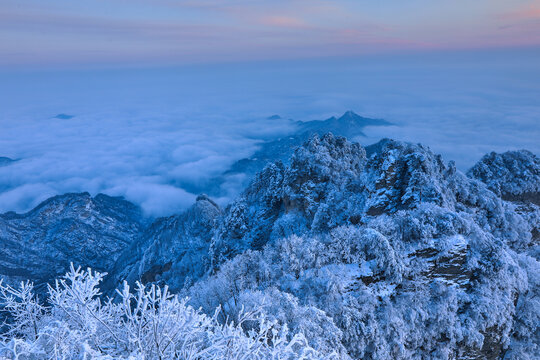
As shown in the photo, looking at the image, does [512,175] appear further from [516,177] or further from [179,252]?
[179,252]

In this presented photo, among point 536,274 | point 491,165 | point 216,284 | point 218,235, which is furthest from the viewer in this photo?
point 218,235

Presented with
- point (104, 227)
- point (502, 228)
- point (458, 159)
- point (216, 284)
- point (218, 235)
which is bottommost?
point (104, 227)

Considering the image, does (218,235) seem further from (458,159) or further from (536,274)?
(458,159)

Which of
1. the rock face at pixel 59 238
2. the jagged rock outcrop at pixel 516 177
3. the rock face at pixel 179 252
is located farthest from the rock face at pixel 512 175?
the rock face at pixel 59 238

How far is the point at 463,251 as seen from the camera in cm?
2622

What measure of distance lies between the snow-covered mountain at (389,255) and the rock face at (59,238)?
122 m

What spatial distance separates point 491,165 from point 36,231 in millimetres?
205778

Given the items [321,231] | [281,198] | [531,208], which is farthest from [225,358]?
[531,208]

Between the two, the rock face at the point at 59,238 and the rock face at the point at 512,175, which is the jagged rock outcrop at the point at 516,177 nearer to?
the rock face at the point at 512,175

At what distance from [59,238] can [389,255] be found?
18928cm

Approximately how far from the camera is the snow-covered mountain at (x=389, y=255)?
75.0ft

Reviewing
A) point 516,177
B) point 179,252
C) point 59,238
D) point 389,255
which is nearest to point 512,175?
point 516,177

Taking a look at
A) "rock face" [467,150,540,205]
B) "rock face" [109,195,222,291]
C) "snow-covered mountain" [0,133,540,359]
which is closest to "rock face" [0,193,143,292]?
"rock face" [109,195,222,291]

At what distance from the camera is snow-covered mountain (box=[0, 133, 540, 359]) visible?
22859 mm
